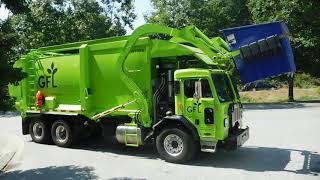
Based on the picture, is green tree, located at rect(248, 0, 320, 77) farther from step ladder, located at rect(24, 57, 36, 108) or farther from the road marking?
step ladder, located at rect(24, 57, 36, 108)

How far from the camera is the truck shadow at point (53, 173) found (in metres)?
10.4

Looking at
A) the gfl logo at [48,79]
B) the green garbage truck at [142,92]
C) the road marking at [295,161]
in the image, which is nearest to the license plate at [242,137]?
the green garbage truck at [142,92]

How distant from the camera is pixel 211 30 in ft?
119

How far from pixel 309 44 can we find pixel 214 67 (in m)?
21.2

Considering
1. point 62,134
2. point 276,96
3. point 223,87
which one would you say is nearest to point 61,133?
point 62,134

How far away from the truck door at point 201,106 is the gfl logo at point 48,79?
18.6 feet

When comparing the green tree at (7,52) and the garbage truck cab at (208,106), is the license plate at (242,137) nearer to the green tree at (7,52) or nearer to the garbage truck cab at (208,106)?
the garbage truck cab at (208,106)

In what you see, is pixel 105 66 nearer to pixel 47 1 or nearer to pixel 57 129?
pixel 57 129

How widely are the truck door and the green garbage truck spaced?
0.03 meters

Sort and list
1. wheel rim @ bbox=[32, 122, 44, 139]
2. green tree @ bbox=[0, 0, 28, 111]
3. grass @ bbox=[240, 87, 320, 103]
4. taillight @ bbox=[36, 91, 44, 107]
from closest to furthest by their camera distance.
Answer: green tree @ bbox=[0, 0, 28, 111] < taillight @ bbox=[36, 91, 44, 107] < wheel rim @ bbox=[32, 122, 44, 139] < grass @ bbox=[240, 87, 320, 103]

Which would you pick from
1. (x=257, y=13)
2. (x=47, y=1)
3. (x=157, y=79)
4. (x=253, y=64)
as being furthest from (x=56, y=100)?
(x=257, y=13)

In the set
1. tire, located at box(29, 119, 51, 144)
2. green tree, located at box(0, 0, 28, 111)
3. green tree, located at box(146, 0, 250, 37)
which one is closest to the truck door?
green tree, located at box(0, 0, 28, 111)

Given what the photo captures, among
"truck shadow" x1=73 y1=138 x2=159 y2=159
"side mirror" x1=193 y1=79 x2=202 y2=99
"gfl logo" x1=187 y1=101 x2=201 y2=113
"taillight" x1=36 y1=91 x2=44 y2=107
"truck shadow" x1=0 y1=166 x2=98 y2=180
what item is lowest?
"truck shadow" x1=0 y1=166 x2=98 y2=180

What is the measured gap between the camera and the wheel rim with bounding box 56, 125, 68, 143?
14565 millimetres
